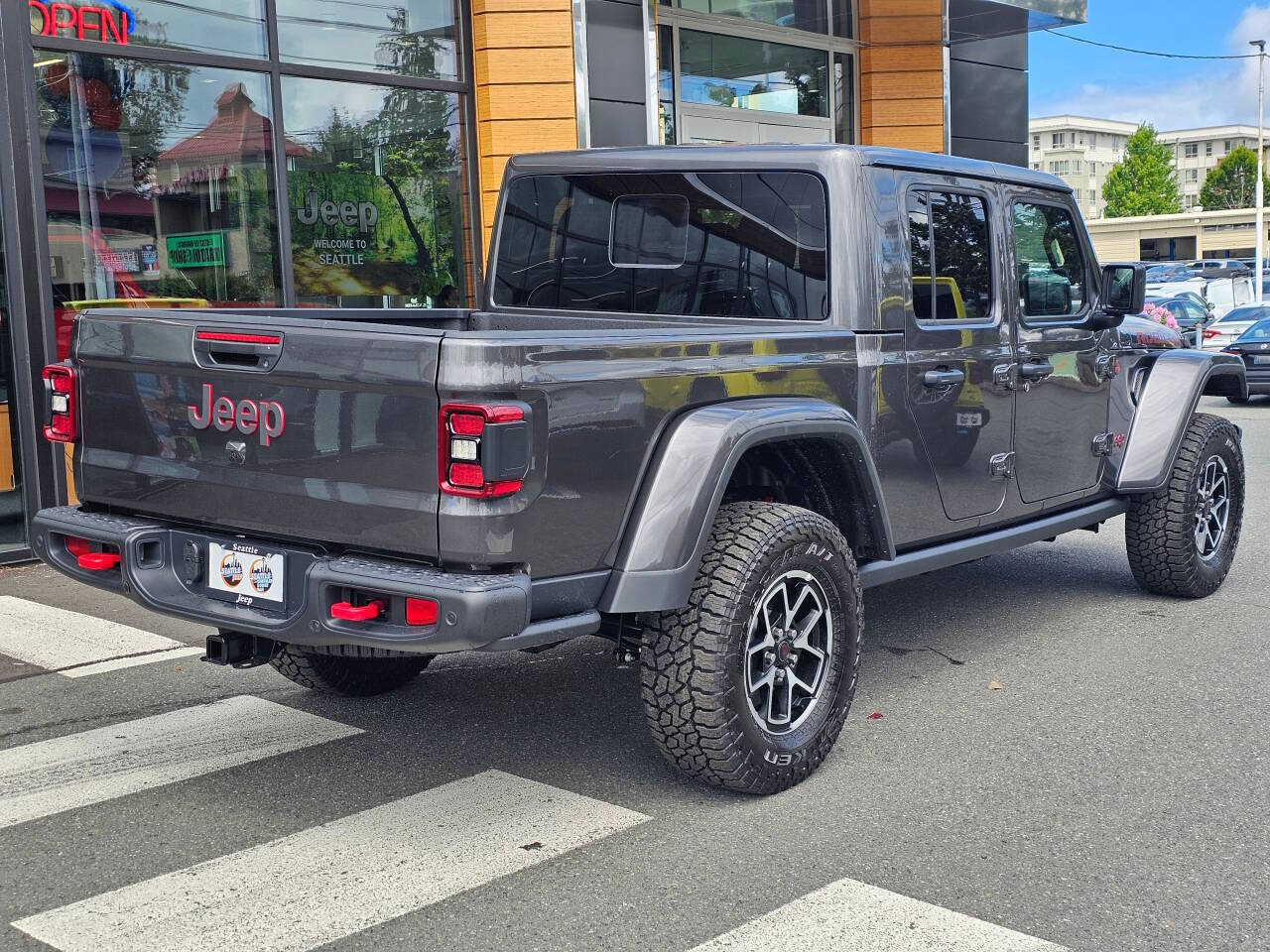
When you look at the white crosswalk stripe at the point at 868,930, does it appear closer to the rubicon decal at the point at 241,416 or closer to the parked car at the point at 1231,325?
the rubicon decal at the point at 241,416

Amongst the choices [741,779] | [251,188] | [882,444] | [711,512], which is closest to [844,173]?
[882,444]

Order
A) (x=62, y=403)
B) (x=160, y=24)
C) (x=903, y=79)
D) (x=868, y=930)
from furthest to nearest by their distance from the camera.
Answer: (x=903, y=79) → (x=160, y=24) → (x=62, y=403) → (x=868, y=930)

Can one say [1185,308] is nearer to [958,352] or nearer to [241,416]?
[958,352]

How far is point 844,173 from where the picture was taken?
4.67 metres

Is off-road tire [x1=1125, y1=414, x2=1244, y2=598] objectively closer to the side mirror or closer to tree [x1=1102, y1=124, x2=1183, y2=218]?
the side mirror

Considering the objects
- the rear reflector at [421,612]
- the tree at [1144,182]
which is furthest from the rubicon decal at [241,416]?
the tree at [1144,182]

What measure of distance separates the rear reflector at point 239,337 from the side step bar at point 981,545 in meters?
2.07

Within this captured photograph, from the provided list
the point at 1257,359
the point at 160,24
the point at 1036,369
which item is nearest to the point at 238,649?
the point at 1036,369

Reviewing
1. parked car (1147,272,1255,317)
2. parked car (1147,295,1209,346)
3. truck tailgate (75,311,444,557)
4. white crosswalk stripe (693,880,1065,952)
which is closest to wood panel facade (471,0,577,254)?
truck tailgate (75,311,444,557)

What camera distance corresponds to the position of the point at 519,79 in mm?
10594

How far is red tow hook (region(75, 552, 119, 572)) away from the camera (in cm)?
420

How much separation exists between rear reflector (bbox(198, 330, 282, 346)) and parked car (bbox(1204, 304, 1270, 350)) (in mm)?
19876

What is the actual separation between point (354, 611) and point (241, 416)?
0.70 m

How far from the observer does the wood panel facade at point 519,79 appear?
1050 centimetres
